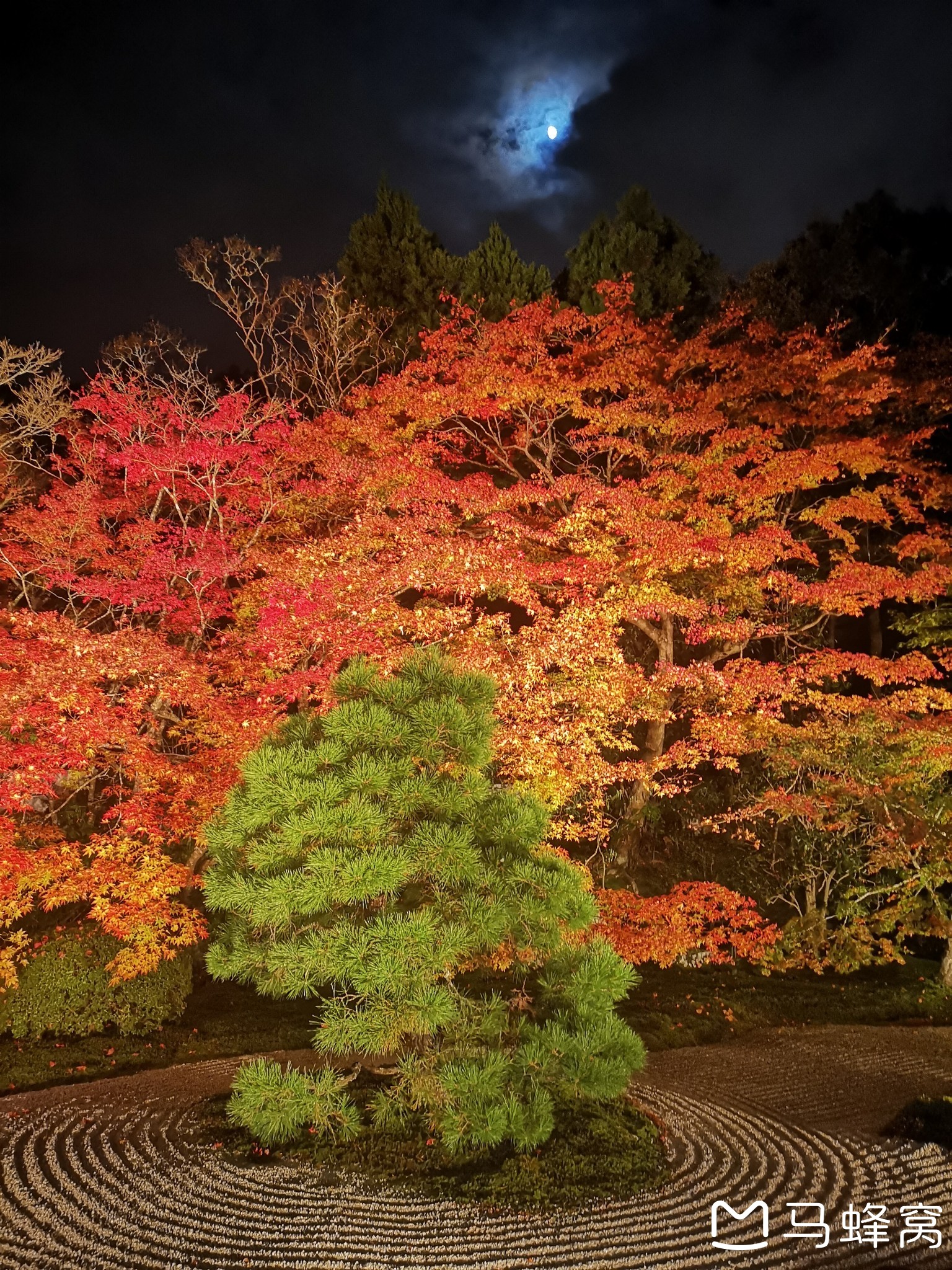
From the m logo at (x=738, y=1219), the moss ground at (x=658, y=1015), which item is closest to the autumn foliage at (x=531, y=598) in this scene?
the moss ground at (x=658, y=1015)

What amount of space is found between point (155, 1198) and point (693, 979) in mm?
7815

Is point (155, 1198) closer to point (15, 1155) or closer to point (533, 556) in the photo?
point (15, 1155)

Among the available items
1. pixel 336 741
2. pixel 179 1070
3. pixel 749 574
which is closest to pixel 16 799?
pixel 179 1070

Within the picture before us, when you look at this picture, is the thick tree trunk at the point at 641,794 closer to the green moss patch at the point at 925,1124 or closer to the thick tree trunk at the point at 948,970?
the thick tree trunk at the point at 948,970

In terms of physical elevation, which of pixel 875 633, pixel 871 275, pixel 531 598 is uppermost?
pixel 871 275

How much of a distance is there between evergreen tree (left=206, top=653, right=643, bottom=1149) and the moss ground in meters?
3.05

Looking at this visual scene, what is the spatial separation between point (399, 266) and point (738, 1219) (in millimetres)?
16063

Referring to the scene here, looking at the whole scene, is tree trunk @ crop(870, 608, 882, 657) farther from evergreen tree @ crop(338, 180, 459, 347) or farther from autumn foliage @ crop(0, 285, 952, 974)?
evergreen tree @ crop(338, 180, 459, 347)

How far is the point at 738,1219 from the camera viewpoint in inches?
175

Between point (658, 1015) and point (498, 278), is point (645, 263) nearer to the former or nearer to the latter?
point (498, 278)

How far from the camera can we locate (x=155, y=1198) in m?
4.64

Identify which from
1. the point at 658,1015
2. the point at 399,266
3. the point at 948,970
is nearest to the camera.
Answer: the point at 658,1015

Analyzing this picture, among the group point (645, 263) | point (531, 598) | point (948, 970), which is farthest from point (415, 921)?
point (645, 263)

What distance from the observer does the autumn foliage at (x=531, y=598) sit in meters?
8.88
